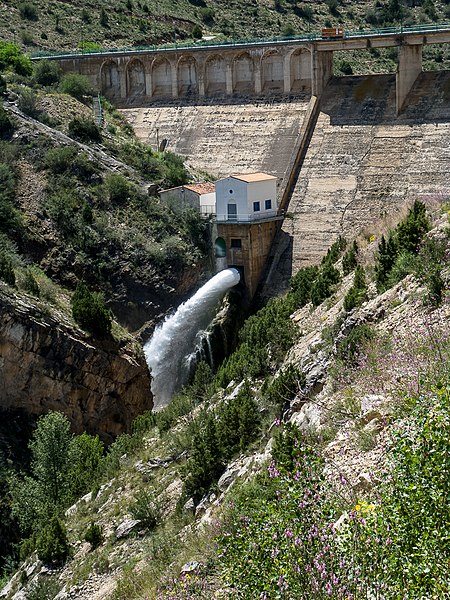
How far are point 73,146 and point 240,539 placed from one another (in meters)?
30.5

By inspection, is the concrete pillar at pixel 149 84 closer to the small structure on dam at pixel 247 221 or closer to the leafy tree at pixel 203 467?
the small structure on dam at pixel 247 221

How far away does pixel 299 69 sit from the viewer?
40219mm

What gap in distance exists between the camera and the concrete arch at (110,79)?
155ft

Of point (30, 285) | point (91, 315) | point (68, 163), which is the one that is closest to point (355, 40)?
point (68, 163)

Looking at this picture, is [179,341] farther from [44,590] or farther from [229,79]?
[44,590]

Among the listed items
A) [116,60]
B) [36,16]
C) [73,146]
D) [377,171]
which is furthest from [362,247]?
[36,16]

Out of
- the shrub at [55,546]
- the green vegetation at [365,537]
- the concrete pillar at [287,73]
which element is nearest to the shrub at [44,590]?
the shrub at [55,546]

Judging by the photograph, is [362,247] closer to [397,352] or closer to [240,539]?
[397,352]

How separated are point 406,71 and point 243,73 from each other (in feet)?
27.4

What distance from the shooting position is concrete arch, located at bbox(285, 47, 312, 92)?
39.8 m

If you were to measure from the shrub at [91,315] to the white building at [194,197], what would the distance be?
7291 millimetres

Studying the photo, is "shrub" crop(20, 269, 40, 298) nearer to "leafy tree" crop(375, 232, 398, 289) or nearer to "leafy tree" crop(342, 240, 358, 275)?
"leafy tree" crop(342, 240, 358, 275)

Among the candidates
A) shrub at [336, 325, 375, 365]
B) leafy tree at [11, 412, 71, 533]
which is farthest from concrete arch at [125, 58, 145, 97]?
shrub at [336, 325, 375, 365]

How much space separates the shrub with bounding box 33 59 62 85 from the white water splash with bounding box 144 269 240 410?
15688 millimetres
